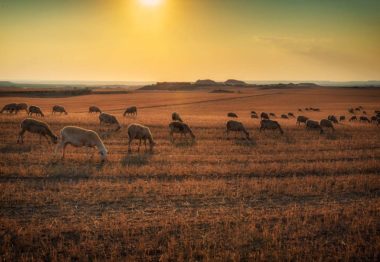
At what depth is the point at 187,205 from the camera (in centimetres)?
1088

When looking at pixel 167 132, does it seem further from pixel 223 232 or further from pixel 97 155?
pixel 223 232

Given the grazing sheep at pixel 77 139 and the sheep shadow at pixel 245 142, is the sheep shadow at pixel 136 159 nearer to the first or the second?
the grazing sheep at pixel 77 139

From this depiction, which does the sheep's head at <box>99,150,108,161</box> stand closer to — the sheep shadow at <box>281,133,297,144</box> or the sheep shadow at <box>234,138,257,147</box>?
the sheep shadow at <box>234,138,257,147</box>

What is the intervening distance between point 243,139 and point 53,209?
16955mm

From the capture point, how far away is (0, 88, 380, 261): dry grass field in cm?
791

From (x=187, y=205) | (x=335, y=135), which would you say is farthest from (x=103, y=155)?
(x=335, y=135)

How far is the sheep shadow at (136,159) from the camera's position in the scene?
16250 mm

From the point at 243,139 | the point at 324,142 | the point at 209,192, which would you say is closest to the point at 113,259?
the point at 209,192

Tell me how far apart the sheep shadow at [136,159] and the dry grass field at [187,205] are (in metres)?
0.06

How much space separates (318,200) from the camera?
11.7 meters

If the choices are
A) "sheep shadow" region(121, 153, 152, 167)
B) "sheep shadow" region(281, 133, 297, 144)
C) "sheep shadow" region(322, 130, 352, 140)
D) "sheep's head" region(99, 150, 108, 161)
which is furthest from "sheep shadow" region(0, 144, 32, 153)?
"sheep shadow" region(322, 130, 352, 140)

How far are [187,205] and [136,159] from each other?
22.8ft

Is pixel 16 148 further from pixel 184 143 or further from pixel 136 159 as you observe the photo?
pixel 184 143

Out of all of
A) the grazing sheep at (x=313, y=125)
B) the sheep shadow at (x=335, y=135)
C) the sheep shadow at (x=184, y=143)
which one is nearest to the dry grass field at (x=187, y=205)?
the sheep shadow at (x=184, y=143)
